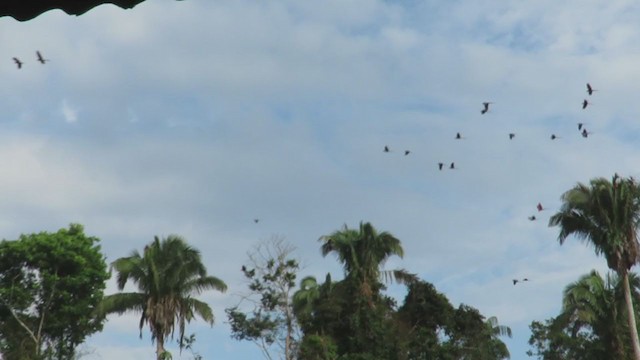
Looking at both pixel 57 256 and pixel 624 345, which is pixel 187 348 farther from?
pixel 624 345

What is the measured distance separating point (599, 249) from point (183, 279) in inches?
694

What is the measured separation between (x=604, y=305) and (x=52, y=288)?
2719 cm

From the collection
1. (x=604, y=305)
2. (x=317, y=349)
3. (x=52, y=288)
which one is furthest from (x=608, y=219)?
(x=52, y=288)

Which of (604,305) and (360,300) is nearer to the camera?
(360,300)

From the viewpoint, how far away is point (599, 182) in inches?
1454

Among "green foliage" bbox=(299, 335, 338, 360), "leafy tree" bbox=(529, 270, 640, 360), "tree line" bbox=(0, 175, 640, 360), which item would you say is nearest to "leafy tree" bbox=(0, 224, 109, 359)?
"tree line" bbox=(0, 175, 640, 360)

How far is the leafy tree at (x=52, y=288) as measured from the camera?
46.4 m

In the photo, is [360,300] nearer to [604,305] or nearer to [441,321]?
[441,321]

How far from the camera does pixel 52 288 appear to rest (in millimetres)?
46688

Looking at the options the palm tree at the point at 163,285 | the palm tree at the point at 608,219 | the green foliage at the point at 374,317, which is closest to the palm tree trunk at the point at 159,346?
the palm tree at the point at 163,285

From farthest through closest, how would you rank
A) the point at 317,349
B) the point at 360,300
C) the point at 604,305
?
the point at 604,305 < the point at 360,300 < the point at 317,349

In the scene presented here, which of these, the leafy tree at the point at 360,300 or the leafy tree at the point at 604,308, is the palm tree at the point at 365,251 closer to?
the leafy tree at the point at 360,300

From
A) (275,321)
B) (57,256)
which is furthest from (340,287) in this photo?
(57,256)

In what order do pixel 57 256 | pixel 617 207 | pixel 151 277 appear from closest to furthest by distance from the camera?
pixel 617 207 < pixel 151 277 < pixel 57 256
